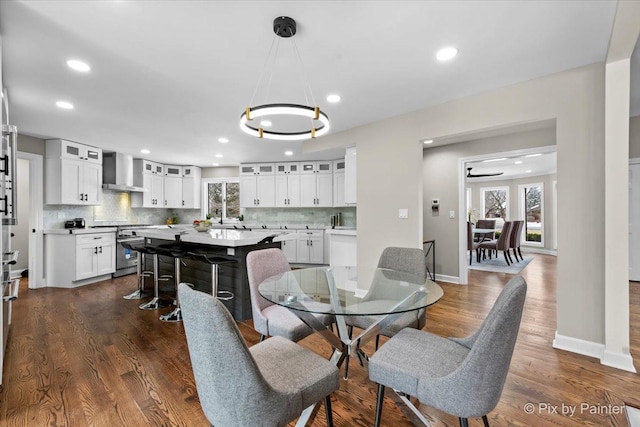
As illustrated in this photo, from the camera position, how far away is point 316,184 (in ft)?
21.5

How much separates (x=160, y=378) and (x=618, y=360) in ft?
11.1

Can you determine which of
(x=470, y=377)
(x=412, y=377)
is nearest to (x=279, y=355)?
(x=412, y=377)

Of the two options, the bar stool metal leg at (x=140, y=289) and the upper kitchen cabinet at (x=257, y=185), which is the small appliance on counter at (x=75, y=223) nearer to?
the bar stool metal leg at (x=140, y=289)

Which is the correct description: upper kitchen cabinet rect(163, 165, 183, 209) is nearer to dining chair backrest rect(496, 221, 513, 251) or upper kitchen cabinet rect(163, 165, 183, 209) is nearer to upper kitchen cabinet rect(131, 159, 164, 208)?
upper kitchen cabinet rect(131, 159, 164, 208)

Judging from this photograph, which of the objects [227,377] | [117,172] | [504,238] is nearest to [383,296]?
[227,377]

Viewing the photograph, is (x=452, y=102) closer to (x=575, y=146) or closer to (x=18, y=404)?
(x=575, y=146)

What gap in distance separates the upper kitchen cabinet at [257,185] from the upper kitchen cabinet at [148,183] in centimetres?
182

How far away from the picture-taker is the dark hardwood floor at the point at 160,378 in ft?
5.62

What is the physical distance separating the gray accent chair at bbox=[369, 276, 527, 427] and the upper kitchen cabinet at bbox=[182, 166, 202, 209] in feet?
22.5

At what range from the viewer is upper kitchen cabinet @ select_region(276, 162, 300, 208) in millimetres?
6691

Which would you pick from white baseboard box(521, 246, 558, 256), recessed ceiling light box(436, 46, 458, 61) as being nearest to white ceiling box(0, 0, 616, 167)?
recessed ceiling light box(436, 46, 458, 61)

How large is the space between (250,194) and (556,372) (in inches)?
239

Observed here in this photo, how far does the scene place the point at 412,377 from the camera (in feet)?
4.29

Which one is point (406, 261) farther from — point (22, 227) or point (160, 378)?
point (22, 227)
